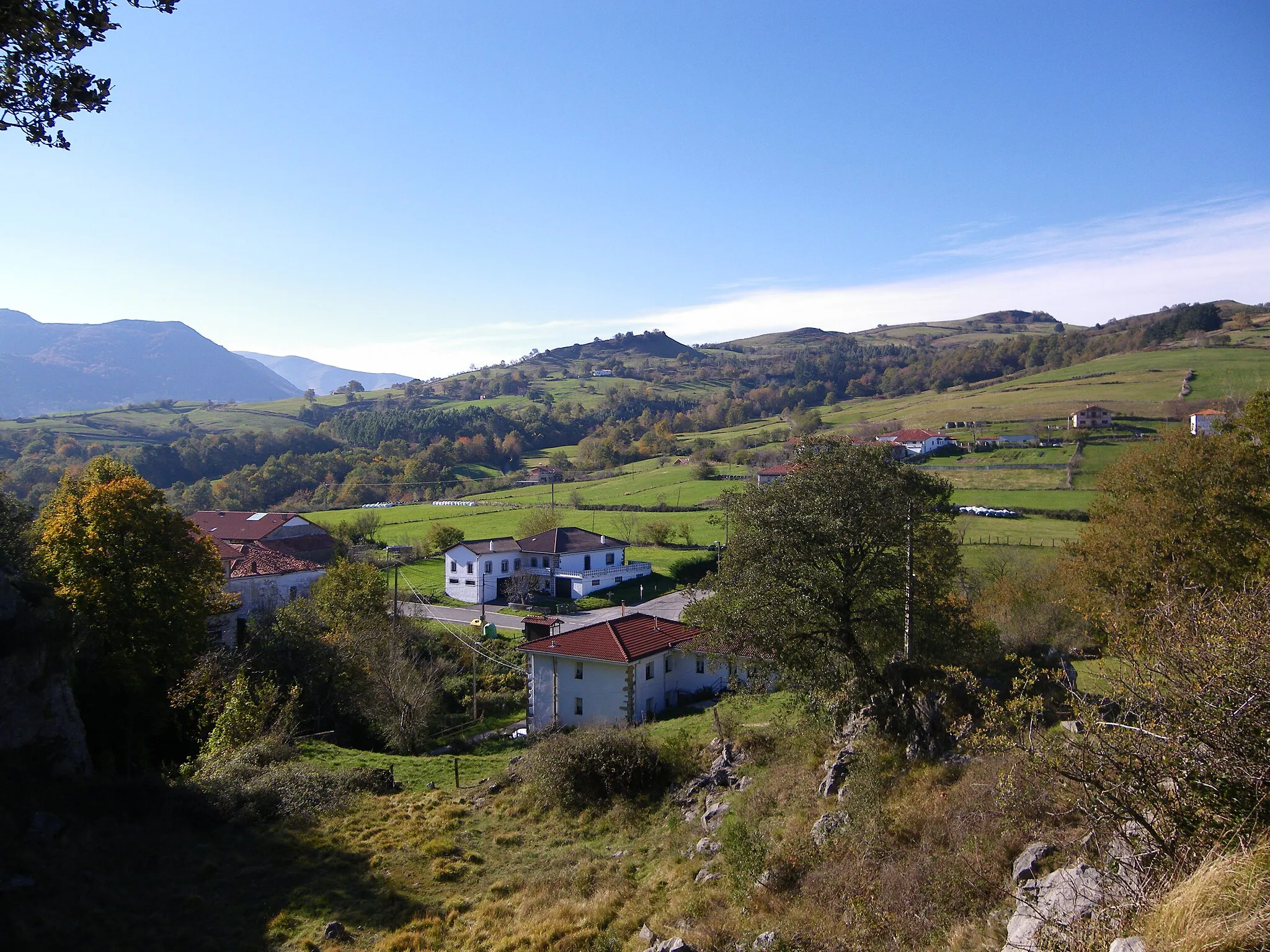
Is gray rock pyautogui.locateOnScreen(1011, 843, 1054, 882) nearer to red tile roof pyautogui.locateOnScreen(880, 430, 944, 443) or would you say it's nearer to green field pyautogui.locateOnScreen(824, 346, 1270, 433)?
red tile roof pyautogui.locateOnScreen(880, 430, 944, 443)

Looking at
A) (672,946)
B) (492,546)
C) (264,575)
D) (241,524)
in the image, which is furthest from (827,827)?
(241,524)

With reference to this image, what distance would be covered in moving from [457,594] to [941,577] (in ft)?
156

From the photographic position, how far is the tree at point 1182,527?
1975 cm

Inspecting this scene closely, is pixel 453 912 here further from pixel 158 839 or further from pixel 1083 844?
pixel 1083 844

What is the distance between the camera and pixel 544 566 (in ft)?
201

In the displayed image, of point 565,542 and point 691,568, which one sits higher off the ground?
point 565,542

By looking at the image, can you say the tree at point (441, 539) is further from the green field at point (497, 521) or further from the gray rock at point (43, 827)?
the gray rock at point (43, 827)

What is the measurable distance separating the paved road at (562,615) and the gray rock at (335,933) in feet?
99.5

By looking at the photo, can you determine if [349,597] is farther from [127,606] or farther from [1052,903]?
[1052,903]

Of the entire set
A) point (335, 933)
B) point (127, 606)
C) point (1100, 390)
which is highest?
point (1100, 390)

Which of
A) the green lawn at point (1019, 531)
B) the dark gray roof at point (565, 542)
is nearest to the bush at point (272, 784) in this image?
the dark gray roof at point (565, 542)

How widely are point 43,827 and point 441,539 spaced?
178 feet

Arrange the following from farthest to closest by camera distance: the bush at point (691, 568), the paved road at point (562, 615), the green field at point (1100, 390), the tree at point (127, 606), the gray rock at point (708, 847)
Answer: the green field at point (1100, 390), the bush at point (691, 568), the paved road at point (562, 615), the tree at point (127, 606), the gray rock at point (708, 847)

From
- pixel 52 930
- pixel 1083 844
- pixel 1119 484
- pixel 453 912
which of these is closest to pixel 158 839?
pixel 52 930
